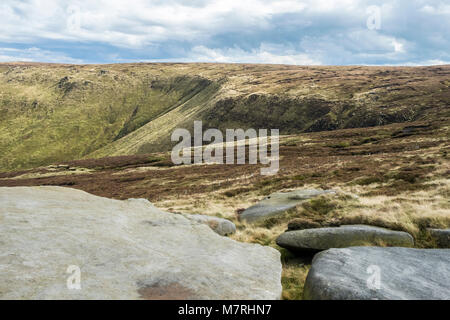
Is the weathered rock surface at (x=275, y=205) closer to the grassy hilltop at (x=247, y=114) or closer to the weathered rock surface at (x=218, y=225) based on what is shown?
the weathered rock surface at (x=218, y=225)

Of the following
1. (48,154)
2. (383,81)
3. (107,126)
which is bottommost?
(48,154)

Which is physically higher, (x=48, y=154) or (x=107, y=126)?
(x=107, y=126)

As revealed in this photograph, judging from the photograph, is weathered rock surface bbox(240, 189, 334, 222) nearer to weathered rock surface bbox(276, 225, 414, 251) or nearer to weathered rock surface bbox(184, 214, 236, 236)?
weathered rock surface bbox(184, 214, 236, 236)

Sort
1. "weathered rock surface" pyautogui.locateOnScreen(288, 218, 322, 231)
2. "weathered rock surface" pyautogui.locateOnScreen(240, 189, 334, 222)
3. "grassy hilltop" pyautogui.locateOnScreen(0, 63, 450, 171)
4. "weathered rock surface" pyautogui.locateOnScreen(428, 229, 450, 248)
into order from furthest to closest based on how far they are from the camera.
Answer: "grassy hilltop" pyautogui.locateOnScreen(0, 63, 450, 171) < "weathered rock surface" pyautogui.locateOnScreen(240, 189, 334, 222) < "weathered rock surface" pyautogui.locateOnScreen(288, 218, 322, 231) < "weathered rock surface" pyautogui.locateOnScreen(428, 229, 450, 248)

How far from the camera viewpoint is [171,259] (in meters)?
8.20

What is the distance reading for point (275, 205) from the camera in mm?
19906

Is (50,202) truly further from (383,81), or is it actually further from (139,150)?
(383,81)

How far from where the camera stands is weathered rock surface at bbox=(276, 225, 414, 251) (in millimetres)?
Result: 10500

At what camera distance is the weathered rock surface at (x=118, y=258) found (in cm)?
627

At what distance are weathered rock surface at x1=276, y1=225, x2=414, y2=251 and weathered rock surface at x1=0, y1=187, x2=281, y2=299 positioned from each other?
1876 mm

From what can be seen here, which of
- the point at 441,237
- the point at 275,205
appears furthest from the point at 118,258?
the point at 275,205

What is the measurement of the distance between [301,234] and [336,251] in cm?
269

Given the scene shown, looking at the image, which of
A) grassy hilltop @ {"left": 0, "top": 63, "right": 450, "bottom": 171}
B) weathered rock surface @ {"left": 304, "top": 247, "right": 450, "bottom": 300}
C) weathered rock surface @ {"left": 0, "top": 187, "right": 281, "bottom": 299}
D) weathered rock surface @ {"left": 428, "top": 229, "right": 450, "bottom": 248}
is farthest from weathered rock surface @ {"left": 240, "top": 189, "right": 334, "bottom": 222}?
grassy hilltop @ {"left": 0, "top": 63, "right": 450, "bottom": 171}

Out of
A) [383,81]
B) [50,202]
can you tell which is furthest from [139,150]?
[50,202]
